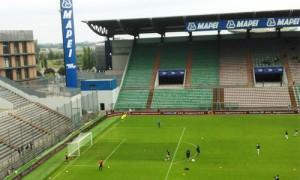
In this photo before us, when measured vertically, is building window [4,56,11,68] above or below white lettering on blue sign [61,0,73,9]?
below

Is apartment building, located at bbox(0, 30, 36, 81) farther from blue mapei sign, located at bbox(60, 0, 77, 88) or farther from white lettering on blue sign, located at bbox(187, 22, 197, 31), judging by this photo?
white lettering on blue sign, located at bbox(187, 22, 197, 31)

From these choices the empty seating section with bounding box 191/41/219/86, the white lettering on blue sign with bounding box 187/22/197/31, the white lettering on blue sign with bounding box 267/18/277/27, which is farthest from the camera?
the empty seating section with bounding box 191/41/219/86

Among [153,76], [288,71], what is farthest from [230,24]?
[153,76]

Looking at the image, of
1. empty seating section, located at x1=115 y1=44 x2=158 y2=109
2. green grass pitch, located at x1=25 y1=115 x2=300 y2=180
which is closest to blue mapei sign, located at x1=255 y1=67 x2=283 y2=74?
green grass pitch, located at x1=25 y1=115 x2=300 y2=180

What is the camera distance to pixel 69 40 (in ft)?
224

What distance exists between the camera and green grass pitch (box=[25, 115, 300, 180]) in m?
35.4

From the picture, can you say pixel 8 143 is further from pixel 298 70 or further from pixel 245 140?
pixel 298 70

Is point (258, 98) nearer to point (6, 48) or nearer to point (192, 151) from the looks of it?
point (192, 151)

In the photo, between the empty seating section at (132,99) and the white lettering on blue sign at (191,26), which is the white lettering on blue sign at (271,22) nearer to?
the white lettering on blue sign at (191,26)

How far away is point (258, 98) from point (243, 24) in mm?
12792

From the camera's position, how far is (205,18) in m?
74.5

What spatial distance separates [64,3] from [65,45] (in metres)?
6.44

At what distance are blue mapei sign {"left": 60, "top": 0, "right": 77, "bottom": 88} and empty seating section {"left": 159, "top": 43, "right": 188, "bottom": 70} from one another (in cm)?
1763

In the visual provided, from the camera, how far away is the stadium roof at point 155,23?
72.1m
